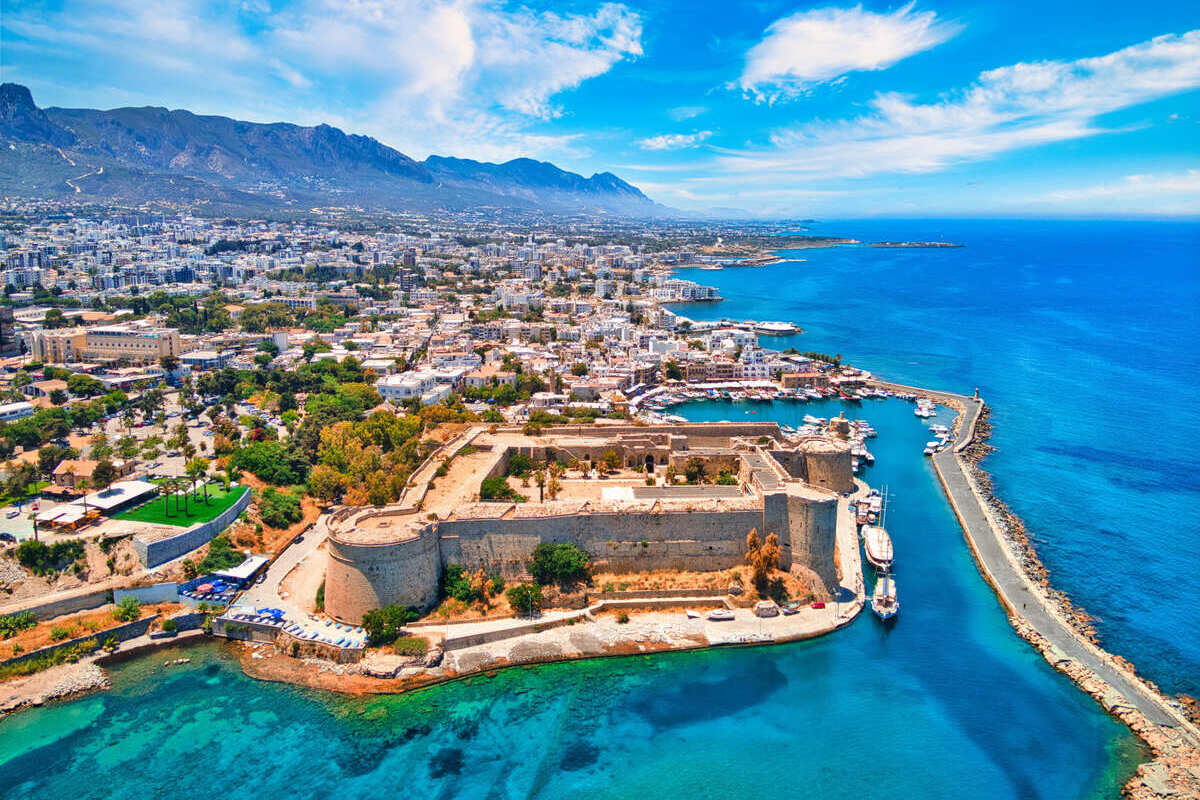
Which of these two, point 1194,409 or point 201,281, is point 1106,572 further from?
point 201,281

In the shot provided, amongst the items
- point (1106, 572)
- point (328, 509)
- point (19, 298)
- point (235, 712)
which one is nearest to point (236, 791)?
point (235, 712)

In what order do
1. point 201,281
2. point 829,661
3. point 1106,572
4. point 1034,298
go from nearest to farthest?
1. point 829,661
2. point 1106,572
3. point 201,281
4. point 1034,298

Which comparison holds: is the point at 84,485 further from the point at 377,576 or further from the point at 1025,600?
the point at 1025,600

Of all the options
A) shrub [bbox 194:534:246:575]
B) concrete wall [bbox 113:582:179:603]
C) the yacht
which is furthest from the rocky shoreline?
the yacht

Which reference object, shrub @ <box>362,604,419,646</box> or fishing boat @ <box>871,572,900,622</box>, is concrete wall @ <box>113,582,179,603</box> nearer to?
shrub @ <box>362,604,419,646</box>

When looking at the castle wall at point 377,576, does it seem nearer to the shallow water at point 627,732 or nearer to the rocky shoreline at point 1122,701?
the shallow water at point 627,732
